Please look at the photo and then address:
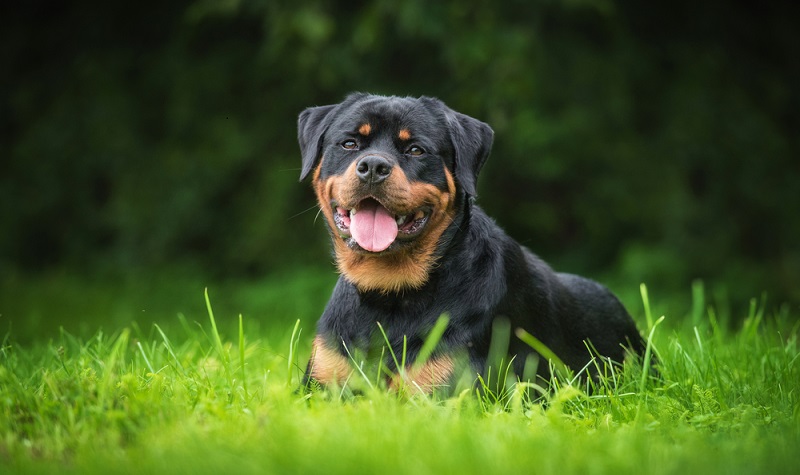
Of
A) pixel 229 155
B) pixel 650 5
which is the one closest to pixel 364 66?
pixel 229 155

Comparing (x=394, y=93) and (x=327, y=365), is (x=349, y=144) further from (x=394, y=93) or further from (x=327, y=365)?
(x=394, y=93)

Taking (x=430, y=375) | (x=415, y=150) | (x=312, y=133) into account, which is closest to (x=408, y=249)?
(x=415, y=150)

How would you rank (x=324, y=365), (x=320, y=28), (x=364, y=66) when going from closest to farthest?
1. (x=324, y=365)
2. (x=320, y=28)
3. (x=364, y=66)

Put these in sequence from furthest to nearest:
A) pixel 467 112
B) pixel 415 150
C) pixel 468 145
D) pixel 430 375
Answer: pixel 467 112
pixel 468 145
pixel 415 150
pixel 430 375

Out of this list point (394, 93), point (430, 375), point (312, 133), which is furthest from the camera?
point (394, 93)

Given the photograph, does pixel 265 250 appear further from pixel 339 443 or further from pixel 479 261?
pixel 339 443

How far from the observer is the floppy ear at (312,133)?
384cm

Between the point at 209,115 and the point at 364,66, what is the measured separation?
5.98 feet

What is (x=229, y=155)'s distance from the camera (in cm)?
795

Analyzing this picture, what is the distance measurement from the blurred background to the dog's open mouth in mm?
3318

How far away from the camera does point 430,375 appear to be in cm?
322

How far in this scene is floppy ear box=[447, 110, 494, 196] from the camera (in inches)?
143

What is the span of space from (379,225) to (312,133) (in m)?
0.71

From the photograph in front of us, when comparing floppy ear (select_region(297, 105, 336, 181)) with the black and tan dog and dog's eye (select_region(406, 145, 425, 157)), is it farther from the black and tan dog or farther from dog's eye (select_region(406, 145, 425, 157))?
dog's eye (select_region(406, 145, 425, 157))
